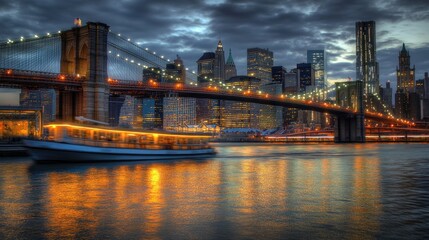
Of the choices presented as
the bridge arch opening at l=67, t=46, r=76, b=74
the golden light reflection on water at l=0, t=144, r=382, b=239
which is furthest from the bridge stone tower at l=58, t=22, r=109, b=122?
the golden light reflection on water at l=0, t=144, r=382, b=239

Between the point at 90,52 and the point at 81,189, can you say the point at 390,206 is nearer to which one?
the point at 81,189

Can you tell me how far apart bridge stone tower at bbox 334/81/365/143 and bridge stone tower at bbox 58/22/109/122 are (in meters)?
81.2

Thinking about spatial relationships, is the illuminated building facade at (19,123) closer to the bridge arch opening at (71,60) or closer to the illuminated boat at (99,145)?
the bridge arch opening at (71,60)

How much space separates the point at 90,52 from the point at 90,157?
92.1 feet

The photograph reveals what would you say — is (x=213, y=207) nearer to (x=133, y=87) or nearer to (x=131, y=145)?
(x=131, y=145)

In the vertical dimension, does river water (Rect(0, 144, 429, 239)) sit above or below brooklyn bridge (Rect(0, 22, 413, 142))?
below

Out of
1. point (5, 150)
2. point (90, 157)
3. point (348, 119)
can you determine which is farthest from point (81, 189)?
point (348, 119)

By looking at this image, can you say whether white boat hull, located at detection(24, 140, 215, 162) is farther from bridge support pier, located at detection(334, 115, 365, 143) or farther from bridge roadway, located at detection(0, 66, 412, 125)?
bridge support pier, located at detection(334, 115, 365, 143)

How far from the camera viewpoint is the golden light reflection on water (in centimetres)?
1393

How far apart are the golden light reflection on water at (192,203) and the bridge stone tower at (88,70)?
1435 inches

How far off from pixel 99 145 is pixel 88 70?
85.4 feet

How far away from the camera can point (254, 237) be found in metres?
12.6

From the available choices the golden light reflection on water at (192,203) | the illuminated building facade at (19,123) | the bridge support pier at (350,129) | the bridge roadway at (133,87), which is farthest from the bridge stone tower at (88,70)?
the bridge support pier at (350,129)

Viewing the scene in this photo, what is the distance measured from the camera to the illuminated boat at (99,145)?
40719mm
